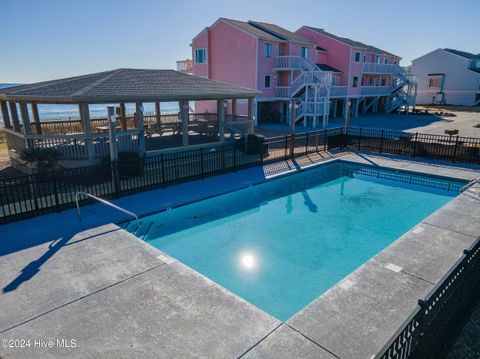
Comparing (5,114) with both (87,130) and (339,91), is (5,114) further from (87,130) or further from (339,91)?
(339,91)

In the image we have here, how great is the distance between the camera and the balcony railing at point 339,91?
36625mm

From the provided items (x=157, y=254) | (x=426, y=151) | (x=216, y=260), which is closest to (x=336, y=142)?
(x=426, y=151)

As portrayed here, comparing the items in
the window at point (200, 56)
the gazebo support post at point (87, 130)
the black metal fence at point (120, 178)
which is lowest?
the black metal fence at point (120, 178)

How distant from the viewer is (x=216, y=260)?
931cm

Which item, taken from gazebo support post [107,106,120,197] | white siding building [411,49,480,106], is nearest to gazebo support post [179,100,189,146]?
gazebo support post [107,106,120,197]

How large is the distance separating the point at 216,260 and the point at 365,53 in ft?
141

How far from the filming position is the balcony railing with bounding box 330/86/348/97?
120 ft

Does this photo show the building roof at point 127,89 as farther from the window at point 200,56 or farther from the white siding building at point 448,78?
the white siding building at point 448,78

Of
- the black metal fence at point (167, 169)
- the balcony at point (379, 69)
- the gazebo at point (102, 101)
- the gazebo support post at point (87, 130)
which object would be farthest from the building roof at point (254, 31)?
the gazebo support post at point (87, 130)

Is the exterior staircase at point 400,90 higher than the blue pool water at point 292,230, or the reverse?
the exterior staircase at point 400,90

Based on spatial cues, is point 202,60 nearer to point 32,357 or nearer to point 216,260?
point 216,260

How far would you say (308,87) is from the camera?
108ft

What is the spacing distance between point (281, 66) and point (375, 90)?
17.5 meters

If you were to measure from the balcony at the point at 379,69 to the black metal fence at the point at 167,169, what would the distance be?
935 inches
